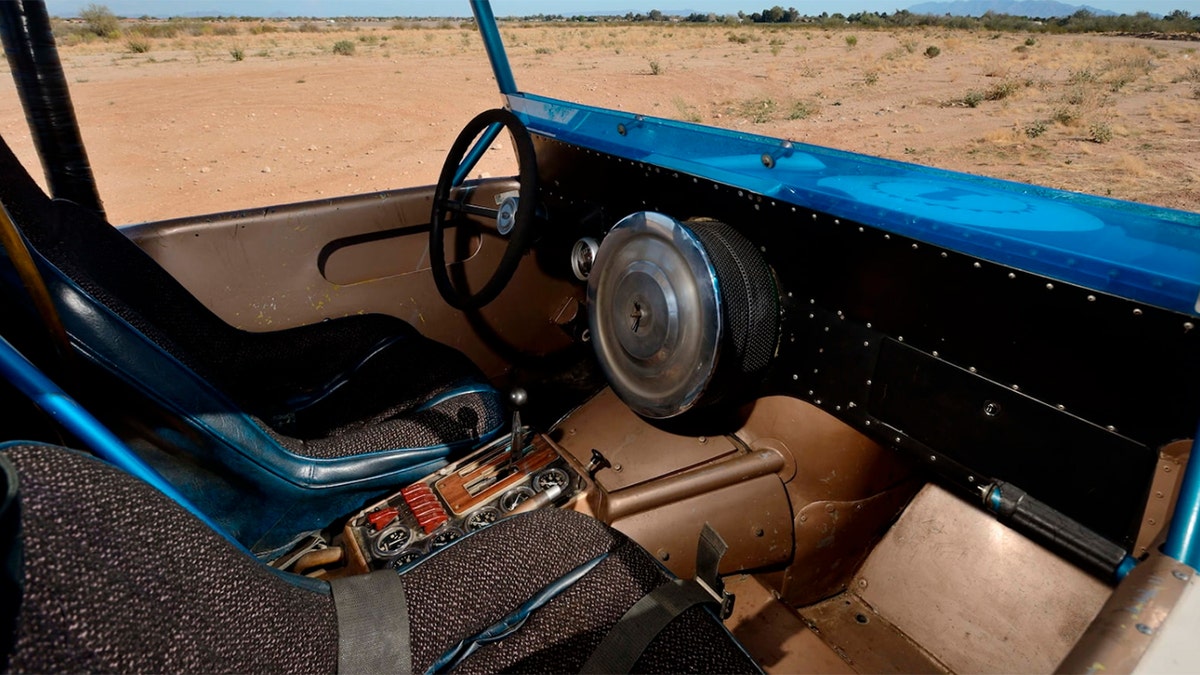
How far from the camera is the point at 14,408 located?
1114 mm

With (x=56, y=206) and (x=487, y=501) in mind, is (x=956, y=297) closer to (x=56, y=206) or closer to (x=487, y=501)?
(x=487, y=501)

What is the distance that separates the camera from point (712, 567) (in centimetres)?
123

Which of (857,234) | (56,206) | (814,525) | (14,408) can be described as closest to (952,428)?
(857,234)

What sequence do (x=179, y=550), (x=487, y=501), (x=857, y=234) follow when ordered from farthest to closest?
(x=487, y=501), (x=857, y=234), (x=179, y=550)

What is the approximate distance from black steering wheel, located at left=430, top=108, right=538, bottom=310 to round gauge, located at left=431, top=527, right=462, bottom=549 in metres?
0.70

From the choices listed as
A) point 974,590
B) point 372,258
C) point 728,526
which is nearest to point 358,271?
point 372,258

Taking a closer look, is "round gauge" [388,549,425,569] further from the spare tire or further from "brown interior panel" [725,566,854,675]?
"brown interior panel" [725,566,854,675]

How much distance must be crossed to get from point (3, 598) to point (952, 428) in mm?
1367

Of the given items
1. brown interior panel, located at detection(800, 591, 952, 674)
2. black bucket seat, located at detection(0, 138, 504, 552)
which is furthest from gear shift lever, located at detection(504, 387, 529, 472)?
brown interior panel, located at detection(800, 591, 952, 674)

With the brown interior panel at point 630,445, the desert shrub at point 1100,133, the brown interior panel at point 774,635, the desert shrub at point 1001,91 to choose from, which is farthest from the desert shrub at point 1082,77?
the brown interior panel at point 774,635

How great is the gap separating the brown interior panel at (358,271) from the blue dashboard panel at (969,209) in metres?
0.82

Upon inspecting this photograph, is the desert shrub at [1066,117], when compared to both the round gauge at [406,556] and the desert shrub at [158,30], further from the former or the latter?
the desert shrub at [158,30]

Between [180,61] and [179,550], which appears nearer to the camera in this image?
[179,550]

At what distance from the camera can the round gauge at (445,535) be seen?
1591 mm
